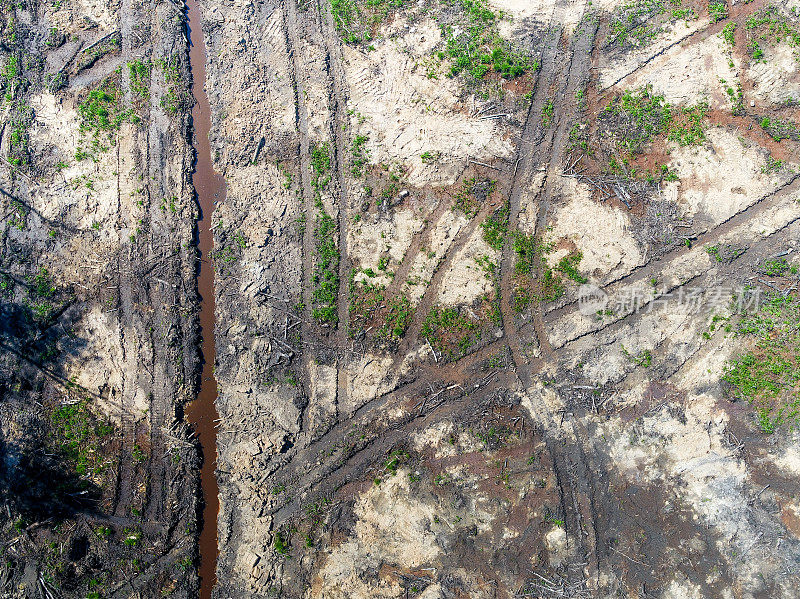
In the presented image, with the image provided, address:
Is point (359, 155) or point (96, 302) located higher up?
point (359, 155)

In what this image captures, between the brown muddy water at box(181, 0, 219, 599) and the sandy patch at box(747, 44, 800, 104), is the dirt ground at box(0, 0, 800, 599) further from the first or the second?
the brown muddy water at box(181, 0, 219, 599)

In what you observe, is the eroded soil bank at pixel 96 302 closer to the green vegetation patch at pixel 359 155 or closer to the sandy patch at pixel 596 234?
the green vegetation patch at pixel 359 155

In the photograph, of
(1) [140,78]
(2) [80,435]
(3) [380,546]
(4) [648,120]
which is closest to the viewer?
(3) [380,546]

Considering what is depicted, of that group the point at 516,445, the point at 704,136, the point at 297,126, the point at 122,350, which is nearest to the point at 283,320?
the point at 122,350

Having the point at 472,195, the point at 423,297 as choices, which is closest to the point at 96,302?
the point at 423,297

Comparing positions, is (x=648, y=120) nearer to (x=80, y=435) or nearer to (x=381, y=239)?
(x=381, y=239)

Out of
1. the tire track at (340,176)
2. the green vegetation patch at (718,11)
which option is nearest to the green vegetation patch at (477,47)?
the tire track at (340,176)

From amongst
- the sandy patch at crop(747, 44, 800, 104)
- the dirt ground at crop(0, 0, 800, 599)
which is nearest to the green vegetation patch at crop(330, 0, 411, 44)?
the dirt ground at crop(0, 0, 800, 599)
